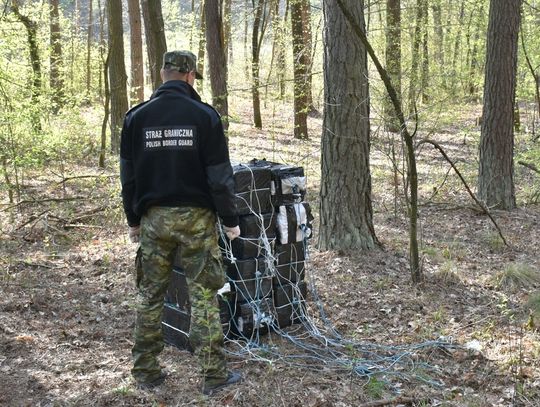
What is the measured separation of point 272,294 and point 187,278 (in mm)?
1162

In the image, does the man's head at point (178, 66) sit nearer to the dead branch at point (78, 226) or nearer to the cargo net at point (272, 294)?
the cargo net at point (272, 294)

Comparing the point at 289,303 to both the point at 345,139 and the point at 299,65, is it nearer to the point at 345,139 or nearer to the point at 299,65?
the point at 345,139

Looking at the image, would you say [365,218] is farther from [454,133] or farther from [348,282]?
[454,133]

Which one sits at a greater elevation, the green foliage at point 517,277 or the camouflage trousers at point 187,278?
the camouflage trousers at point 187,278

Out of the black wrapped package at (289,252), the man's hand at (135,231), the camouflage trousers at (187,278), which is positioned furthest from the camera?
the black wrapped package at (289,252)

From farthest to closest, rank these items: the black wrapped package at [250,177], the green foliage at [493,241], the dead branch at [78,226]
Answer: the dead branch at [78,226] → the green foliage at [493,241] → the black wrapped package at [250,177]

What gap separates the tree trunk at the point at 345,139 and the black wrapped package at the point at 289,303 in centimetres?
202

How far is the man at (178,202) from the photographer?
409 centimetres

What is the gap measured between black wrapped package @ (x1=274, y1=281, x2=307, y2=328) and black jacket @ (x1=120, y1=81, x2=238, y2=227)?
136 centimetres

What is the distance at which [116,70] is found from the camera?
14.2 meters

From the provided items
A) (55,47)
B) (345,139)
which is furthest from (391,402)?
(55,47)

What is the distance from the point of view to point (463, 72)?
60.2 feet

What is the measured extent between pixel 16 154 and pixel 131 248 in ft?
10.3

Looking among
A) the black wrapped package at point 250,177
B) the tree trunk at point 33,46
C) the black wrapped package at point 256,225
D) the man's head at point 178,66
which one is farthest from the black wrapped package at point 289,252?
the tree trunk at point 33,46
